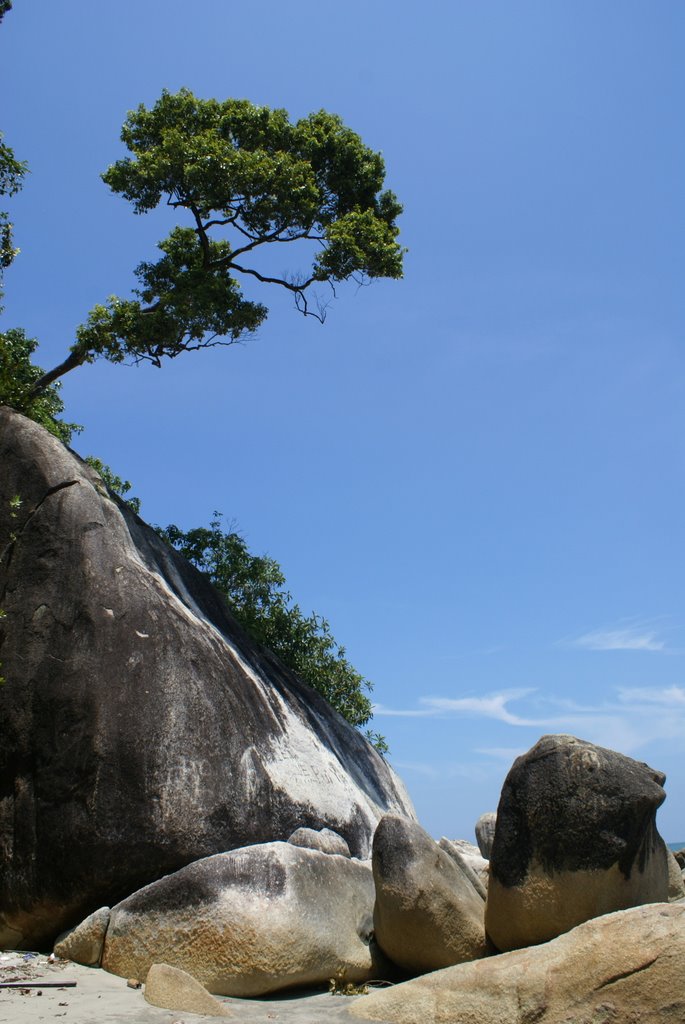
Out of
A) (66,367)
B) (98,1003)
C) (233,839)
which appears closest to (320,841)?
(233,839)

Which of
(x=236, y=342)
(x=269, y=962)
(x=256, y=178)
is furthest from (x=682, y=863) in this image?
(x=256, y=178)

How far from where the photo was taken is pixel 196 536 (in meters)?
20.8

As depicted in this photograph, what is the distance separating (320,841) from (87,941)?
2869 mm

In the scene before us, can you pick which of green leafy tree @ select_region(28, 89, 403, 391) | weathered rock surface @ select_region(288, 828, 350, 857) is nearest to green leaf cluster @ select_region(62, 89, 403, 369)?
green leafy tree @ select_region(28, 89, 403, 391)

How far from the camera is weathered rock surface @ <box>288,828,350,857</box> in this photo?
35.3 feet

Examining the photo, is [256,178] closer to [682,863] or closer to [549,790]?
[549,790]

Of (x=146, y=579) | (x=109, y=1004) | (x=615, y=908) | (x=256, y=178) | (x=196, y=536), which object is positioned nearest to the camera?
(x=109, y=1004)

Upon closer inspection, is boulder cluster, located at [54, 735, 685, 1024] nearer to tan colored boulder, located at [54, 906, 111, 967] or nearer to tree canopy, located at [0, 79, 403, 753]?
tan colored boulder, located at [54, 906, 111, 967]

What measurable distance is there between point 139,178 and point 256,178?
2499mm

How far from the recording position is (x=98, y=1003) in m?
7.86

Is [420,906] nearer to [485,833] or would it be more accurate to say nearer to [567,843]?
[567,843]

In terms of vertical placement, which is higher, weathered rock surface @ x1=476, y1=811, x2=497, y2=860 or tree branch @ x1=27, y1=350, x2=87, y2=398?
tree branch @ x1=27, y1=350, x2=87, y2=398

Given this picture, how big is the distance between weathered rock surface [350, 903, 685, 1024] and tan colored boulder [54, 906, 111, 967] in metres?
2.95

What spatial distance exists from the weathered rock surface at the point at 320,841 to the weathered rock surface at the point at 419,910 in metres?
1.30
